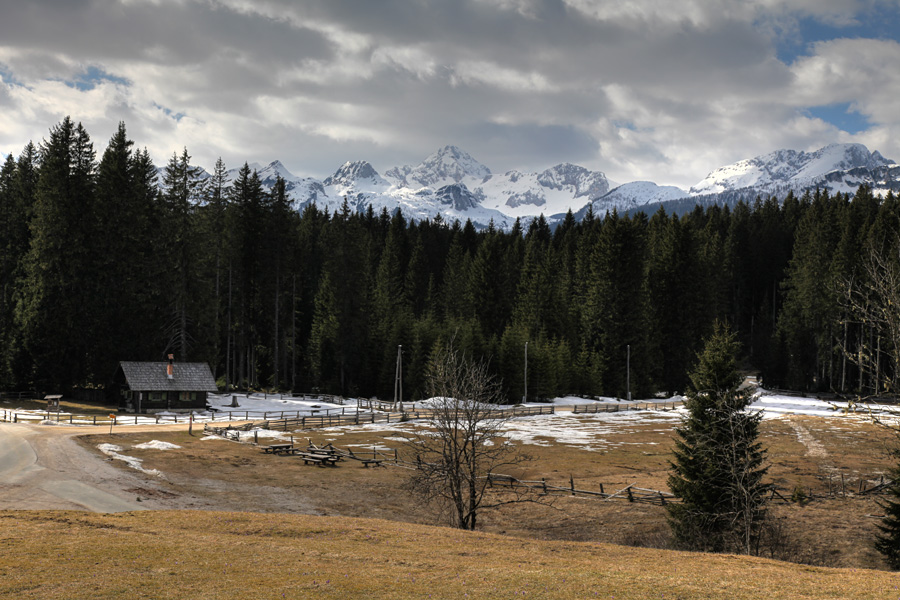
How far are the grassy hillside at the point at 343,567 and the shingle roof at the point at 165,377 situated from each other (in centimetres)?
3930

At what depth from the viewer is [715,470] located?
81.0 ft

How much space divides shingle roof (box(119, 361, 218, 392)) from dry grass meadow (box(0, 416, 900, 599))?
60.9ft

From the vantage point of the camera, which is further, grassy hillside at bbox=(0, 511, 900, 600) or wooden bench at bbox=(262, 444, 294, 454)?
wooden bench at bbox=(262, 444, 294, 454)

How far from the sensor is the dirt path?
2570cm

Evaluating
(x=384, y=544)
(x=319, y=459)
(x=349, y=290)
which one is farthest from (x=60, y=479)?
(x=349, y=290)

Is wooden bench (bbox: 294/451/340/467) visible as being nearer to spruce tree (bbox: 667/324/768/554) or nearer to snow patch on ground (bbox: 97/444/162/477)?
snow patch on ground (bbox: 97/444/162/477)

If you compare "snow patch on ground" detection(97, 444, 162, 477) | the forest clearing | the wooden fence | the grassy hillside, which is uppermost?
the grassy hillside

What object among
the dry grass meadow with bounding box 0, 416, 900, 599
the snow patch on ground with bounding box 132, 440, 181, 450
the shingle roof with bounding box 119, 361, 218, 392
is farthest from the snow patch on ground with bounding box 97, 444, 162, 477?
the shingle roof with bounding box 119, 361, 218, 392

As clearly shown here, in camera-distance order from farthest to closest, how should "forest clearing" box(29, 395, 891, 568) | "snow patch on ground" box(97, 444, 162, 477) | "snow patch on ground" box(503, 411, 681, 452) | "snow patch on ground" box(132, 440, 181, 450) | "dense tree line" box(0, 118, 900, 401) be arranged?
"dense tree line" box(0, 118, 900, 401)
"snow patch on ground" box(503, 411, 681, 452)
"snow patch on ground" box(132, 440, 181, 450)
"snow patch on ground" box(97, 444, 162, 477)
"forest clearing" box(29, 395, 891, 568)

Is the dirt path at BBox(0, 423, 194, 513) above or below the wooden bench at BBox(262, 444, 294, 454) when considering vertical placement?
above

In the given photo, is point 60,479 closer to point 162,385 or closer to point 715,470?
point 715,470

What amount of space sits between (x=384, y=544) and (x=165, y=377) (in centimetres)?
4772

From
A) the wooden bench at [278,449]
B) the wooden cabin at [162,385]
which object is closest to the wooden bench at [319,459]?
the wooden bench at [278,449]

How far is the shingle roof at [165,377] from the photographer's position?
192ft
